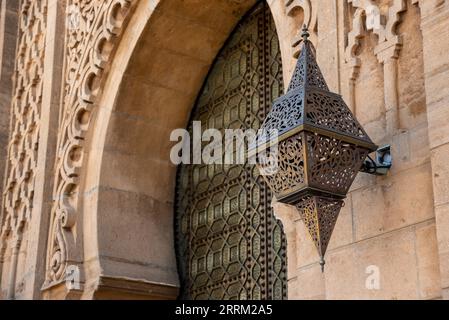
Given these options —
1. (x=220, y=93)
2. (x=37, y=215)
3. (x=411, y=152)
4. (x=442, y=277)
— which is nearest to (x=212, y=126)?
(x=220, y=93)

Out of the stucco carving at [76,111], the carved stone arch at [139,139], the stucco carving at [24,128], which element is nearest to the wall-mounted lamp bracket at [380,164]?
the carved stone arch at [139,139]

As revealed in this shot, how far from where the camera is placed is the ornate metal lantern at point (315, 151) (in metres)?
4.08

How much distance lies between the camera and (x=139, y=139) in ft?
23.8

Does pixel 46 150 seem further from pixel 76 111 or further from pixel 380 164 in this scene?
pixel 380 164

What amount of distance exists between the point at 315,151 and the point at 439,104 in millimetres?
569

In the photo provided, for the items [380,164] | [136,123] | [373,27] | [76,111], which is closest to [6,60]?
[76,111]

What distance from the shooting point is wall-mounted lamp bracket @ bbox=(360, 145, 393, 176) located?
4320mm

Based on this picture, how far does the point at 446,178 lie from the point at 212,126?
347 cm

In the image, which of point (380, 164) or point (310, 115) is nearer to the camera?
point (310, 115)

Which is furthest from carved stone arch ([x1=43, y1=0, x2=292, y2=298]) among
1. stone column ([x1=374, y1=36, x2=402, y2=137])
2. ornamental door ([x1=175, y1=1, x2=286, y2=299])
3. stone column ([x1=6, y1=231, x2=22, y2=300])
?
stone column ([x1=374, y1=36, x2=402, y2=137])

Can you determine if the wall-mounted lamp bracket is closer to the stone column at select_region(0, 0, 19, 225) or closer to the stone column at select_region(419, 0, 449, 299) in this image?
the stone column at select_region(419, 0, 449, 299)

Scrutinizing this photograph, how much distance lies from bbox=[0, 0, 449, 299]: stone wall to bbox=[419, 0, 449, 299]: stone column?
104mm

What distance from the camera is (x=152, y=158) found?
7.34m
